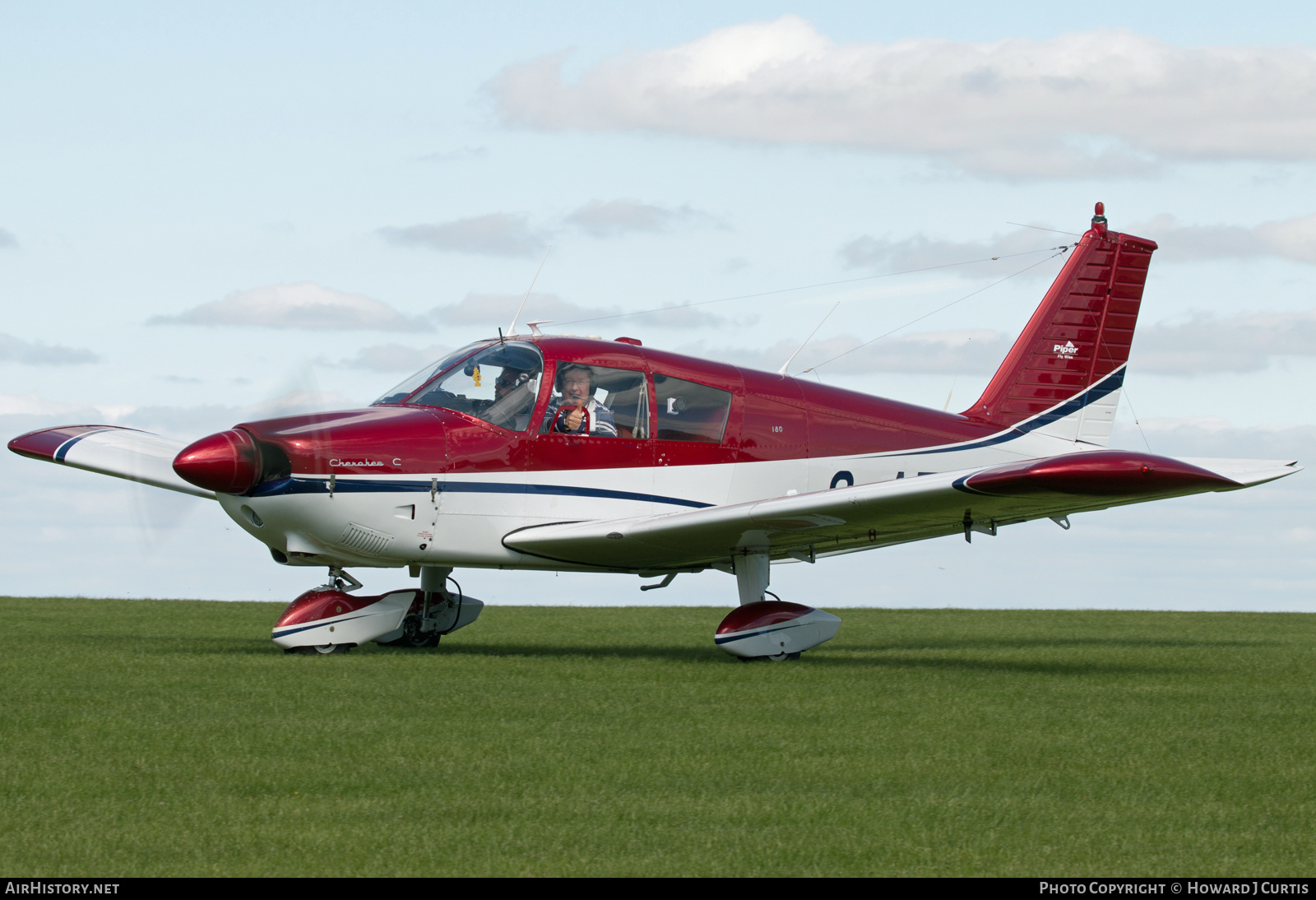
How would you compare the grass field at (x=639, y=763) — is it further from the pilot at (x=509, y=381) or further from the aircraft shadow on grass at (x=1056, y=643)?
the pilot at (x=509, y=381)

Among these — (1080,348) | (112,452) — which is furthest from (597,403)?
(1080,348)

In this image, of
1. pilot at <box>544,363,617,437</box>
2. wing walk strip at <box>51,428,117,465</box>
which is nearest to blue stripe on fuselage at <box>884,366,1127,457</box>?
pilot at <box>544,363,617,437</box>

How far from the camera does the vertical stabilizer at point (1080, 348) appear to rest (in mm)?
14406

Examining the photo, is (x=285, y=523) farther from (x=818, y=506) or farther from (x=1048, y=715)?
(x=1048, y=715)

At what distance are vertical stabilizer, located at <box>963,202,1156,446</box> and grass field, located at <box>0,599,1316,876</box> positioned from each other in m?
3.15

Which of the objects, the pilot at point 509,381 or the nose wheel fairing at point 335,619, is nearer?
the nose wheel fairing at point 335,619

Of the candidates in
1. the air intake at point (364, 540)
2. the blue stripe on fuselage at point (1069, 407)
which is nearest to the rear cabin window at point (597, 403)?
the air intake at point (364, 540)

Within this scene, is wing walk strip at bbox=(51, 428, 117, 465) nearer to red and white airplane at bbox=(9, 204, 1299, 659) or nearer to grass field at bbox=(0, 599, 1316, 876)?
red and white airplane at bbox=(9, 204, 1299, 659)

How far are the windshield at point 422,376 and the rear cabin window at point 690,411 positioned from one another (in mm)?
1598

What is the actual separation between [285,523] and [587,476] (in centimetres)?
243

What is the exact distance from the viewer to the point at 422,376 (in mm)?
11773

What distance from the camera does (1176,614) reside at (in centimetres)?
1892

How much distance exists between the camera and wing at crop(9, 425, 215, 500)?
12328 millimetres
